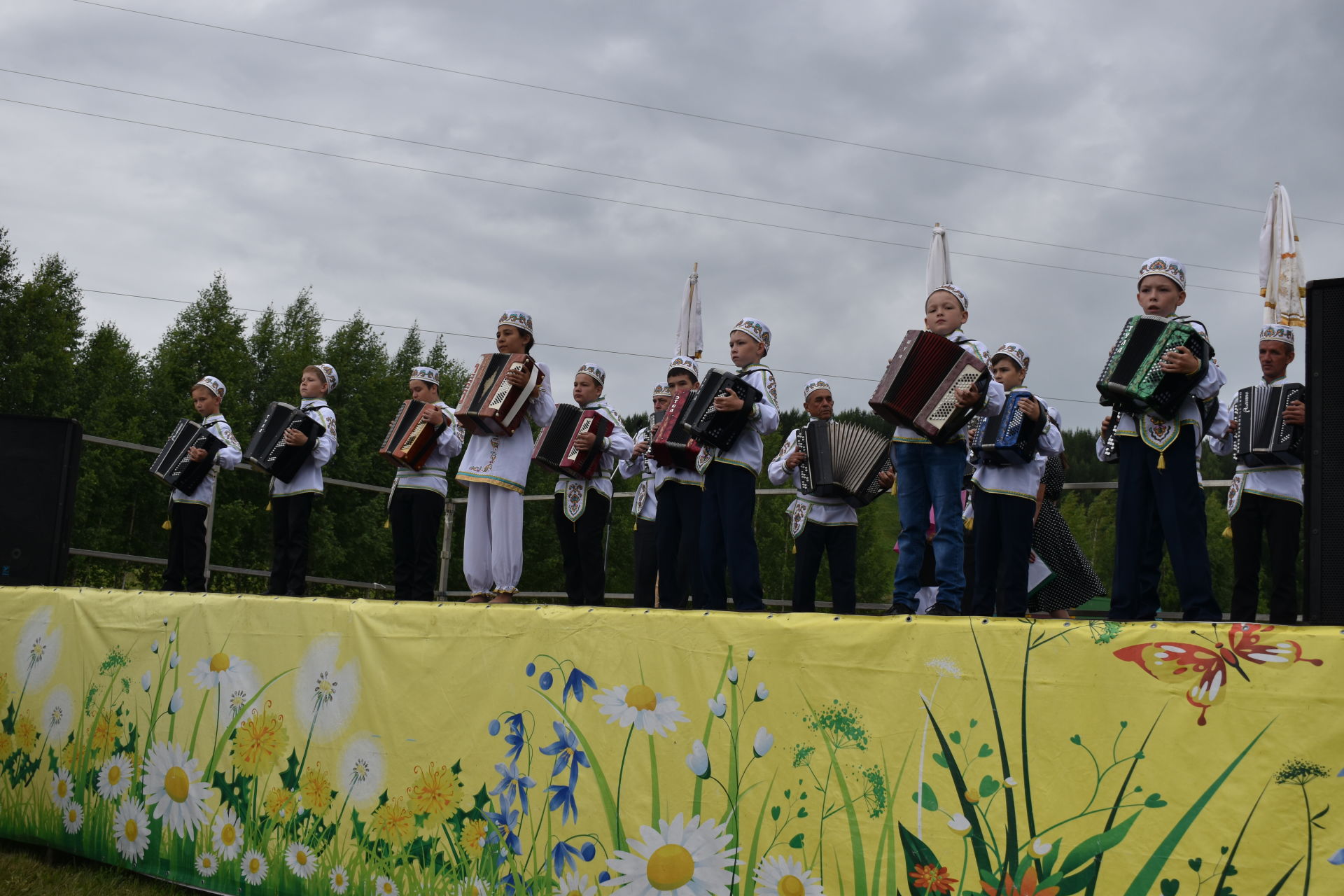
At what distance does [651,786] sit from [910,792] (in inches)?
35.7

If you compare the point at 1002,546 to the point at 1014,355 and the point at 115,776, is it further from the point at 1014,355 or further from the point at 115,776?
the point at 115,776

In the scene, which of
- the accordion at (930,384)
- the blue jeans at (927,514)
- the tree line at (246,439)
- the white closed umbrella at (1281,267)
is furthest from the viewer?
the tree line at (246,439)

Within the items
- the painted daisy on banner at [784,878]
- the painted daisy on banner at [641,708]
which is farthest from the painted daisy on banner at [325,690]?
the painted daisy on banner at [784,878]

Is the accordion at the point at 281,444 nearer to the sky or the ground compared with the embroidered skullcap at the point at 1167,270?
nearer to the ground

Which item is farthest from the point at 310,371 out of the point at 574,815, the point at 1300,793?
the point at 1300,793

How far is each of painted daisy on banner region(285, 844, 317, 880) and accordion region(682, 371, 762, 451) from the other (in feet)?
10.0

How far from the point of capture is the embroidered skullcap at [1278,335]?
664 cm

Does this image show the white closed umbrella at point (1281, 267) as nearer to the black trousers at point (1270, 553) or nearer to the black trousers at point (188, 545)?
the black trousers at point (1270, 553)

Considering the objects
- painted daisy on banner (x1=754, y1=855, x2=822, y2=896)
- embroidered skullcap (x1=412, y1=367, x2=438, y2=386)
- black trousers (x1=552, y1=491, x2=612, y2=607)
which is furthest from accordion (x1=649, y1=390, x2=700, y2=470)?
painted daisy on banner (x1=754, y1=855, x2=822, y2=896)

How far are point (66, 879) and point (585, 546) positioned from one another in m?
4.08

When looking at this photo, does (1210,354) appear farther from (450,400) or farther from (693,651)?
(450,400)

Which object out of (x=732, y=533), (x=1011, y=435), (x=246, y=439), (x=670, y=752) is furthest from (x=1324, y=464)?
(x=246, y=439)

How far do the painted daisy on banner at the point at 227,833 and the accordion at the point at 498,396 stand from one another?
302cm

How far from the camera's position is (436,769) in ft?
13.8
